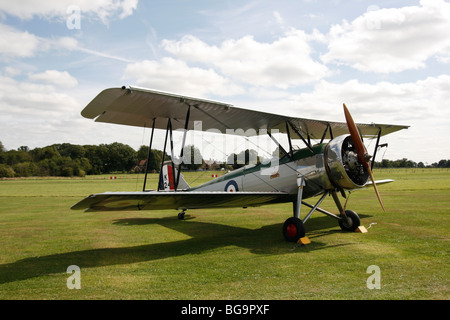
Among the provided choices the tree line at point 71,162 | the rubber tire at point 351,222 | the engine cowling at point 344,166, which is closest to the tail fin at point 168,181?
the rubber tire at point 351,222

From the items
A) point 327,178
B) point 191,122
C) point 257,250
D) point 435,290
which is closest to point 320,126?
point 327,178

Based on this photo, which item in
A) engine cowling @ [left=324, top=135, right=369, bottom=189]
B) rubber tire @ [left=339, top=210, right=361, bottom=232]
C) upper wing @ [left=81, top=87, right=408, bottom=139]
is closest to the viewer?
upper wing @ [left=81, top=87, right=408, bottom=139]

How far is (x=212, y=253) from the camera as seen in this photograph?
20.0 ft

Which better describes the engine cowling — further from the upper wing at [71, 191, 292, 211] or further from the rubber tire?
the upper wing at [71, 191, 292, 211]

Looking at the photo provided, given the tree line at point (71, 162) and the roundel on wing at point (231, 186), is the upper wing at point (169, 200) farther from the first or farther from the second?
the tree line at point (71, 162)

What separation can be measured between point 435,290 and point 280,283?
1.87 m

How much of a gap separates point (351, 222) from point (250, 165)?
3.08 m

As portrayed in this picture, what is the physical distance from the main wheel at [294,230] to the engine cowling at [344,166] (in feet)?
4.37

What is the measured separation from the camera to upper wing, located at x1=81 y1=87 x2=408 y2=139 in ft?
20.1

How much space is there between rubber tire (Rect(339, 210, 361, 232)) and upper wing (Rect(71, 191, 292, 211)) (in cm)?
164

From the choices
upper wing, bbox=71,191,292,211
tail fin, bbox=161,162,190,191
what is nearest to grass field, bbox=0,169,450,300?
upper wing, bbox=71,191,292,211

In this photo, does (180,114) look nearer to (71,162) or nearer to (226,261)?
(226,261)

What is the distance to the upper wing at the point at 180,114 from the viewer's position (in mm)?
6136
